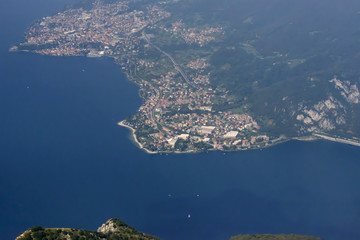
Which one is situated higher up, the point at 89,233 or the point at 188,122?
the point at 188,122

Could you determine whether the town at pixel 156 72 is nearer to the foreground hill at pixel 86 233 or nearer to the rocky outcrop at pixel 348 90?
the rocky outcrop at pixel 348 90

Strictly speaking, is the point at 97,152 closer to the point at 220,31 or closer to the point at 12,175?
the point at 12,175

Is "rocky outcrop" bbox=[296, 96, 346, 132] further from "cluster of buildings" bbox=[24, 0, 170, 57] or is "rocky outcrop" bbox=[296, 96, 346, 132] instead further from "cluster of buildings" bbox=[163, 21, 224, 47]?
"cluster of buildings" bbox=[24, 0, 170, 57]

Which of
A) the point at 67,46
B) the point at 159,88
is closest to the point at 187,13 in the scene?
the point at 67,46

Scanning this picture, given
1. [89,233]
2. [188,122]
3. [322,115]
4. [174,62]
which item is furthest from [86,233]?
[174,62]

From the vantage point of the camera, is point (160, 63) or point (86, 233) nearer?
point (86, 233)

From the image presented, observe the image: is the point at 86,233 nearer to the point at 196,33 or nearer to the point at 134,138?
the point at 134,138

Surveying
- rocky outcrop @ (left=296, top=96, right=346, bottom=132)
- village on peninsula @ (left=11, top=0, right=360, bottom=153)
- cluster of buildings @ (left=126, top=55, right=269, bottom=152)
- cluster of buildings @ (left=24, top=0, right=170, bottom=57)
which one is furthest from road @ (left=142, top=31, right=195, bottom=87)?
rocky outcrop @ (left=296, top=96, right=346, bottom=132)

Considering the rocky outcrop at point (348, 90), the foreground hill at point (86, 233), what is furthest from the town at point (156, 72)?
the foreground hill at point (86, 233)
